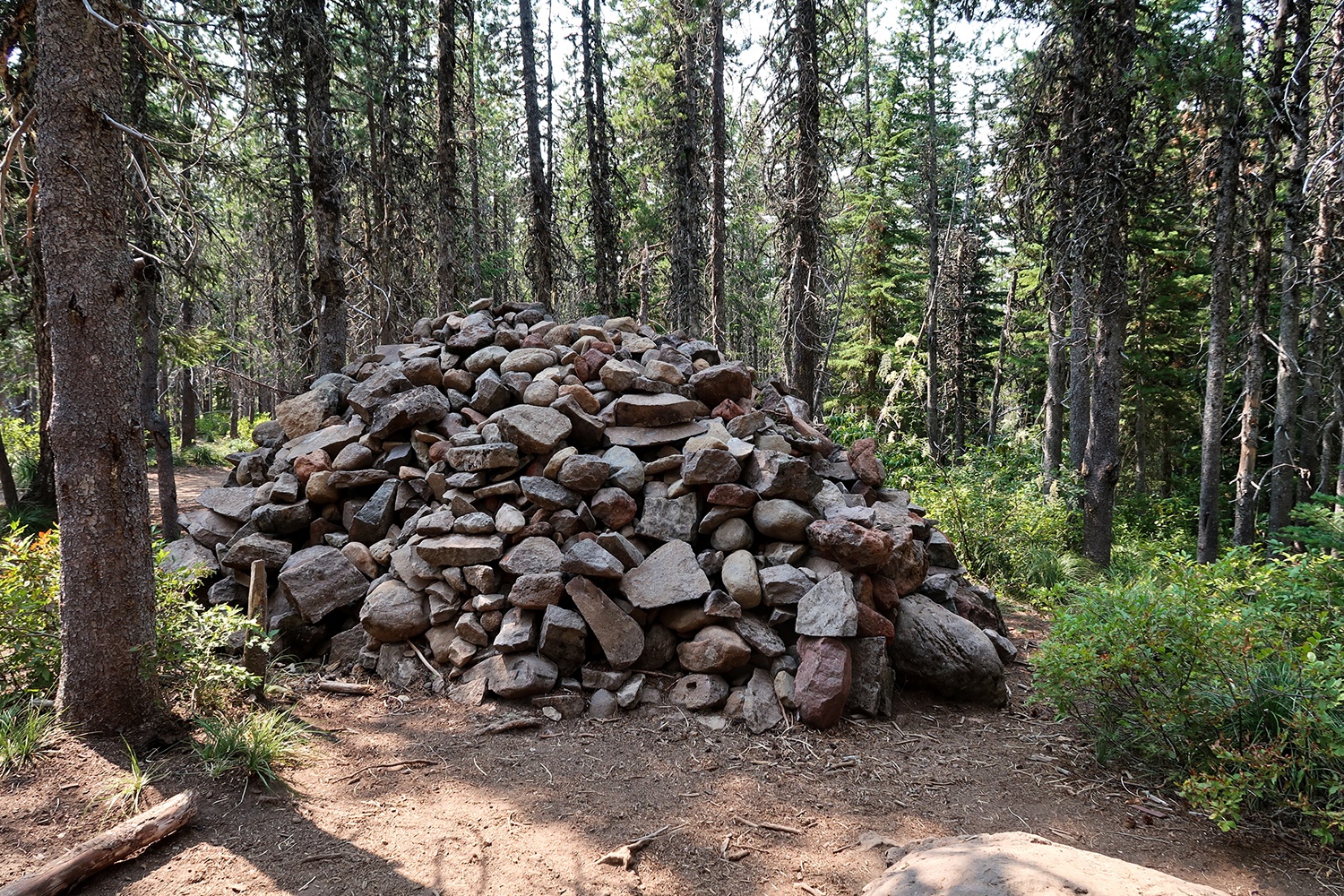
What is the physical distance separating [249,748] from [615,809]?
1902 millimetres

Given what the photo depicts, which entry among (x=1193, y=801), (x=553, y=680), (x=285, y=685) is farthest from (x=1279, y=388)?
(x=285, y=685)

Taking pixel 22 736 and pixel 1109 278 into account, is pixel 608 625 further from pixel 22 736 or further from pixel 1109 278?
pixel 1109 278

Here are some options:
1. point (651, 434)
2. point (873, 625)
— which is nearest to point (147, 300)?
point (651, 434)

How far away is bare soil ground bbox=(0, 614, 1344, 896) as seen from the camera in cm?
289

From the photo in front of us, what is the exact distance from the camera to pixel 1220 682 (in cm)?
345

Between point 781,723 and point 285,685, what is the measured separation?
11.2ft

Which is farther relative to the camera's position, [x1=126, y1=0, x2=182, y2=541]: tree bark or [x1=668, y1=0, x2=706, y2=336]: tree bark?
[x1=668, y1=0, x2=706, y2=336]: tree bark

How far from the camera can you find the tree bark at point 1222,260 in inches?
336

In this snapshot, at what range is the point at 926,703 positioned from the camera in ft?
15.9

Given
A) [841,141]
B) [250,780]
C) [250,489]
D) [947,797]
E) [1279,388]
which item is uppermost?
[841,141]

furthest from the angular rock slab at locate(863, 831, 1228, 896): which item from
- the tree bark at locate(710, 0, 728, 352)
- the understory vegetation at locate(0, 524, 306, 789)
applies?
the tree bark at locate(710, 0, 728, 352)

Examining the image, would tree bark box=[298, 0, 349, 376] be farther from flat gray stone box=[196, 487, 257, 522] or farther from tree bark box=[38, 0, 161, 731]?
tree bark box=[38, 0, 161, 731]

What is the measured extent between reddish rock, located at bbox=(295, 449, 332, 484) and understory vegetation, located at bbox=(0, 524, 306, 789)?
160 centimetres

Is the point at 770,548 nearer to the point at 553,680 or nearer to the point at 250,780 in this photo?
the point at 553,680
